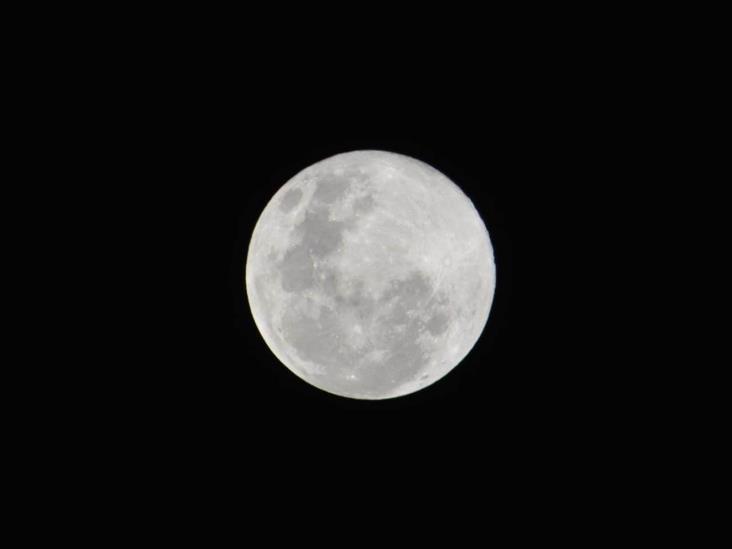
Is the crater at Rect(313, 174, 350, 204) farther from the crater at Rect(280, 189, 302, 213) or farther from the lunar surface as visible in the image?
the crater at Rect(280, 189, 302, 213)

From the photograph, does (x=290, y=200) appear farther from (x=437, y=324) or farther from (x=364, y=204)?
(x=437, y=324)

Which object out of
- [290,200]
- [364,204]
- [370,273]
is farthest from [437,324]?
[290,200]

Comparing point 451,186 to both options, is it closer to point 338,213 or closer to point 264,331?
point 338,213

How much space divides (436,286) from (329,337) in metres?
0.88

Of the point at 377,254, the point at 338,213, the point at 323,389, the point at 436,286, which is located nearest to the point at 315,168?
the point at 338,213

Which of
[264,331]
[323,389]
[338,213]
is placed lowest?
[323,389]

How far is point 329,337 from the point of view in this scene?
5.07 m

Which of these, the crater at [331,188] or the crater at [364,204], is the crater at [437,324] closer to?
the crater at [364,204]

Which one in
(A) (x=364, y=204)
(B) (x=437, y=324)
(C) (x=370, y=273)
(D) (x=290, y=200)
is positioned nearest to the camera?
(C) (x=370, y=273)

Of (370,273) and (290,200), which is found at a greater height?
(290,200)

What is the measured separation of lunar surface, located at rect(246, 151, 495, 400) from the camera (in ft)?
16.1

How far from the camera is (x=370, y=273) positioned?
4.88m

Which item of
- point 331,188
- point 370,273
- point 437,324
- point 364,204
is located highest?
point 331,188

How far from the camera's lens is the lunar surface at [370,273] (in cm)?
492
